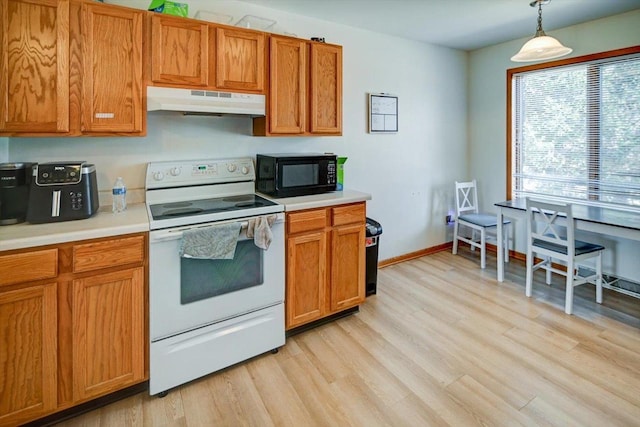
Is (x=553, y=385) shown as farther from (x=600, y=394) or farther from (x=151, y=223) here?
(x=151, y=223)

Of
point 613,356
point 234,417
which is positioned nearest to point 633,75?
point 613,356

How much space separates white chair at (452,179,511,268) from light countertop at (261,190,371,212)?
181 centimetres

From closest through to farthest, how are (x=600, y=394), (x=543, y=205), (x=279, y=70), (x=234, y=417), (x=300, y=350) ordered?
(x=234, y=417) < (x=600, y=394) < (x=300, y=350) < (x=279, y=70) < (x=543, y=205)

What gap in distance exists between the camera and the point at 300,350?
241 centimetres

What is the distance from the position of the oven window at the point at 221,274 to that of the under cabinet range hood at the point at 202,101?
0.88 m

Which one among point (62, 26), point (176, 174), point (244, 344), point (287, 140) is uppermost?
point (62, 26)

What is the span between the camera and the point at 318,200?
2539 millimetres

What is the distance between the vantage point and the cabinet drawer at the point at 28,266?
1.55m

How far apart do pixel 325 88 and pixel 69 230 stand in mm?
2000

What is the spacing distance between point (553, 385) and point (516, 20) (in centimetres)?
310

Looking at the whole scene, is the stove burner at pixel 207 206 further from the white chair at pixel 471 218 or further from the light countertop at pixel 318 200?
the white chair at pixel 471 218

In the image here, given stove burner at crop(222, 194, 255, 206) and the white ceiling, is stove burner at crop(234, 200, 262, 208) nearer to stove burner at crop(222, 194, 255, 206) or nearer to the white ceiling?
stove burner at crop(222, 194, 255, 206)

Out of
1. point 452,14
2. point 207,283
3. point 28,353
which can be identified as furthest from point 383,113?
point 28,353

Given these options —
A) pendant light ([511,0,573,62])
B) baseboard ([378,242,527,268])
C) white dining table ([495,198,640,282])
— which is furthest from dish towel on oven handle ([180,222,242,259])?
white dining table ([495,198,640,282])
